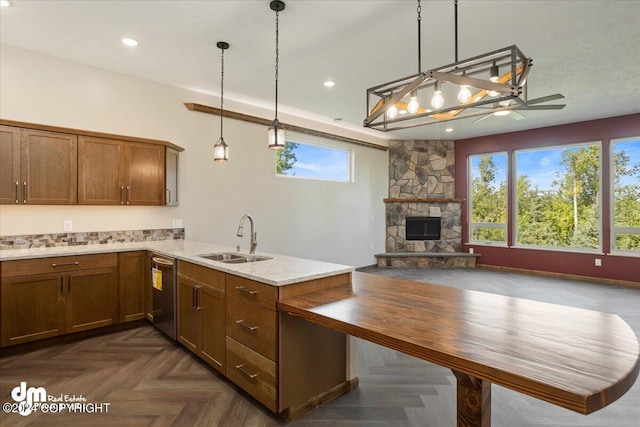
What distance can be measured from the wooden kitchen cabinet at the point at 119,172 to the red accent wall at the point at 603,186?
645 centimetres

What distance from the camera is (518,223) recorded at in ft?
23.0

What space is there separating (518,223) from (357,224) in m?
3.38

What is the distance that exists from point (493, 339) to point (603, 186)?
6425 millimetres

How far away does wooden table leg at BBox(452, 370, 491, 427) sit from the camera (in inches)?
55.1

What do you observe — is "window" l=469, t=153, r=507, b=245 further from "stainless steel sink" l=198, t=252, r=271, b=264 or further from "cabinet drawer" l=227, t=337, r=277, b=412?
"cabinet drawer" l=227, t=337, r=277, b=412

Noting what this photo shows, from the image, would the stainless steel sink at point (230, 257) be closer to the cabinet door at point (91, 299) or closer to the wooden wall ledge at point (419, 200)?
the cabinet door at point (91, 299)

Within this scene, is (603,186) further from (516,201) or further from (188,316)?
(188,316)

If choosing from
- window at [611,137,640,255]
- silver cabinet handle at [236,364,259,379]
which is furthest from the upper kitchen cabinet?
window at [611,137,640,255]

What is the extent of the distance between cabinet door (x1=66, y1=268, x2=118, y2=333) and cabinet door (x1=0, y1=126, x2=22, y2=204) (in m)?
0.90

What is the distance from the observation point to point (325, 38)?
3.19 m

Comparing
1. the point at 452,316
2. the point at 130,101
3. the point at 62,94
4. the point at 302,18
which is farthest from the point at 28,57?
the point at 452,316

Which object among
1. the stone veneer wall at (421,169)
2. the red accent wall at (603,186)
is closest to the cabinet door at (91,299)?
the stone veneer wall at (421,169)

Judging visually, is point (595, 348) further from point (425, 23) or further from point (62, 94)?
point (62, 94)

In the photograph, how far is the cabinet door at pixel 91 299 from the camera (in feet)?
10.6
